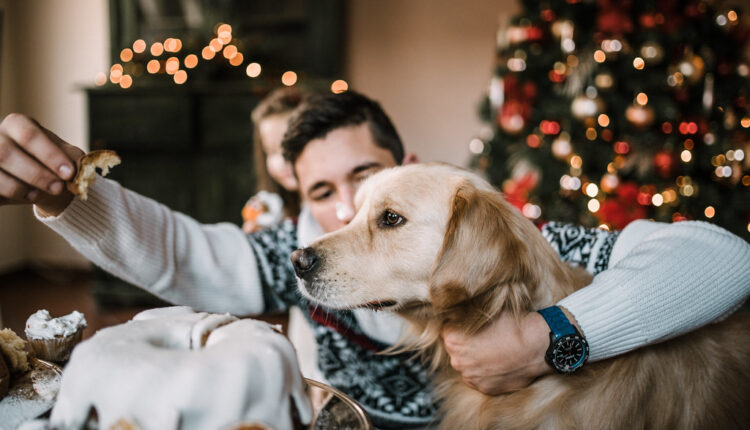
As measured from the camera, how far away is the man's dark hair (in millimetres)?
1289

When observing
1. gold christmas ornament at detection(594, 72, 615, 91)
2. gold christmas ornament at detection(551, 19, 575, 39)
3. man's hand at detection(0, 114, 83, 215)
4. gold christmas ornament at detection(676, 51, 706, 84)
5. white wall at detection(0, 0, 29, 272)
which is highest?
gold christmas ornament at detection(551, 19, 575, 39)

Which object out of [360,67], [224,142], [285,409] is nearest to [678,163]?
[360,67]

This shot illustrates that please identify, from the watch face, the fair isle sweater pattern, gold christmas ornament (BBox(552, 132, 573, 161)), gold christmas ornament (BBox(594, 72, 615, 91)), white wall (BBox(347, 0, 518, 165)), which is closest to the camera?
the watch face

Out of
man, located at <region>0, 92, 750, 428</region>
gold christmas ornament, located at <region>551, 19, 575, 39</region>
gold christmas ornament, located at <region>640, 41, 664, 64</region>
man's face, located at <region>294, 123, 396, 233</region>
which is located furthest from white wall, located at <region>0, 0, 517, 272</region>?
man's face, located at <region>294, 123, 396, 233</region>

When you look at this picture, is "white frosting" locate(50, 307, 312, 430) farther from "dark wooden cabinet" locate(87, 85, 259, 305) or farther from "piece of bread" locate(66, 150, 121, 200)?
"dark wooden cabinet" locate(87, 85, 259, 305)

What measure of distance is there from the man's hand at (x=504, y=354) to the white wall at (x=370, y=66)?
11.5 feet

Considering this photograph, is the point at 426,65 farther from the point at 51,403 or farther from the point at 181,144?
the point at 51,403

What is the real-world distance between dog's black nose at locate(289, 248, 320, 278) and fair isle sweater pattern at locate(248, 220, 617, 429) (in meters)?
0.14

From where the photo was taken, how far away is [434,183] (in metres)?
1.06

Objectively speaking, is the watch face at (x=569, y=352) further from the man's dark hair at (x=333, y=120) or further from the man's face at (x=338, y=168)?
the man's dark hair at (x=333, y=120)

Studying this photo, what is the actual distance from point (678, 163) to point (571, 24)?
0.96 metres

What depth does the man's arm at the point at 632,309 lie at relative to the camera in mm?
852

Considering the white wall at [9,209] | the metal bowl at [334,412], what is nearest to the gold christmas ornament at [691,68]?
the metal bowl at [334,412]

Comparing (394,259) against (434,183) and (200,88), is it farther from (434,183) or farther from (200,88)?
(200,88)
